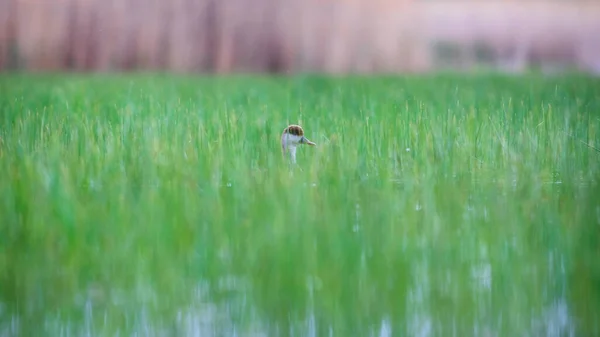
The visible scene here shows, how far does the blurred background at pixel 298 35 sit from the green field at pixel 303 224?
0.54m

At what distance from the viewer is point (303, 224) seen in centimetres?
196

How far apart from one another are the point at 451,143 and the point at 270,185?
779 millimetres

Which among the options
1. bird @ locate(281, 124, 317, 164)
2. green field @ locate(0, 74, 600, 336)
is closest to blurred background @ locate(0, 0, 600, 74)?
green field @ locate(0, 74, 600, 336)

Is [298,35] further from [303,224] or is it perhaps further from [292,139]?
[303,224]

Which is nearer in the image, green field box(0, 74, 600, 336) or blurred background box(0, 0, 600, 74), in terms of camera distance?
green field box(0, 74, 600, 336)

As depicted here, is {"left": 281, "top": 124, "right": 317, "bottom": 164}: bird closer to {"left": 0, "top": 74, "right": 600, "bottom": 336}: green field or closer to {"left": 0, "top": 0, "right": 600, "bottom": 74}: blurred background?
{"left": 0, "top": 74, "right": 600, "bottom": 336}: green field

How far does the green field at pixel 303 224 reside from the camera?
169 centimetres

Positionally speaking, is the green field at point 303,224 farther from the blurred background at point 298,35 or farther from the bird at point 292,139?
the blurred background at point 298,35

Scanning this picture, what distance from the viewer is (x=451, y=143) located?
2.64 metres

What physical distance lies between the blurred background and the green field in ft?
1.78

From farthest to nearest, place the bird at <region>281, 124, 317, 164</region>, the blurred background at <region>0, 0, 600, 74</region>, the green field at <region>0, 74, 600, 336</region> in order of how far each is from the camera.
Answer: the blurred background at <region>0, 0, 600, 74</region> → the bird at <region>281, 124, 317, 164</region> → the green field at <region>0, 74, 600, 336</region>

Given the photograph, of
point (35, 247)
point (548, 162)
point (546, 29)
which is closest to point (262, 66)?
point (546, 29)

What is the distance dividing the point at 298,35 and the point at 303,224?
2.72m

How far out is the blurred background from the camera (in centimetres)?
337
